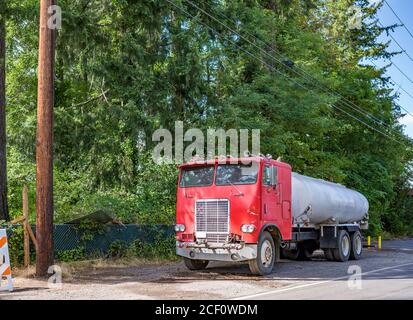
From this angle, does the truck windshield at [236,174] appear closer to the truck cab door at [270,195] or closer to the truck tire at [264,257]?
the truck cab door at [270,195]

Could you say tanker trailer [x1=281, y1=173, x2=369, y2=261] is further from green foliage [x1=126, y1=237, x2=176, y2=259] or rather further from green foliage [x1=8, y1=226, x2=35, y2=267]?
green foliage [x1=8, y1=226, x2=35, y2=267]

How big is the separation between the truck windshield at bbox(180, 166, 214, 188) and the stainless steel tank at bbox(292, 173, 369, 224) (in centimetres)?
326

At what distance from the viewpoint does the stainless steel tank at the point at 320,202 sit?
16.3 meters

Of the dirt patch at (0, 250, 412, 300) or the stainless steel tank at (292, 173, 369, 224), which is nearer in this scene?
the dirt patch at (0, 250, 412, 300)

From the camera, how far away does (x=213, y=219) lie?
13.7 metres

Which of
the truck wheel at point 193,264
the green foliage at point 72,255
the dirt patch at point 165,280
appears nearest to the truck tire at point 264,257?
the dirt patch at point 165,280

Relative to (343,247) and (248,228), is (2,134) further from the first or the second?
(343,247)

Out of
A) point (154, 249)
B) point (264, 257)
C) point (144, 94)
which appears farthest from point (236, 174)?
point (144, 94)

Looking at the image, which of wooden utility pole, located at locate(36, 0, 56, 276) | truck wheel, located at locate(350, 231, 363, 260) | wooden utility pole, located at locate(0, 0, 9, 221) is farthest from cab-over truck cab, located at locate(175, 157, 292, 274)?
truck wheel, located at locate(350, 231, 363, 260)

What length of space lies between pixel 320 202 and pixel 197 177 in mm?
4977

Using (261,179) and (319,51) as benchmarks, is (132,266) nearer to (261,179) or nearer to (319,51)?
(261,179)

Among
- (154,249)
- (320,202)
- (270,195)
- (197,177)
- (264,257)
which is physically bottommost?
(154,249)

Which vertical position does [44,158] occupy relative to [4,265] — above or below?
above

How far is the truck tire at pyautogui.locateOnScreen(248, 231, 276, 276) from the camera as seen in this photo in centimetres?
1338
